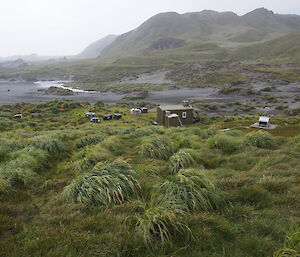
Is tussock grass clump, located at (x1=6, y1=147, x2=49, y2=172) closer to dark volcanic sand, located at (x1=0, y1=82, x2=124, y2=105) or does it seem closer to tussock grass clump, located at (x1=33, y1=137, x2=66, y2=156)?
tussock grass clump, located at (x1=33, y1=137, x2=66, y2=156)

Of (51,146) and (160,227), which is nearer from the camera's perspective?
(160,227)

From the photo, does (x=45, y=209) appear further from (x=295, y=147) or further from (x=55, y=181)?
(x=295, y=147)

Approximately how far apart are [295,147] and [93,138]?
12.8 metres

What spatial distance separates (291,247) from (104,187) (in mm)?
4650

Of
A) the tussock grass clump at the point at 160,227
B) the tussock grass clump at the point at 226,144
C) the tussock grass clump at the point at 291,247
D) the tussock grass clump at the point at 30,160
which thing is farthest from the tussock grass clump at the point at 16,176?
the tussock grass clump at the point at 226,144

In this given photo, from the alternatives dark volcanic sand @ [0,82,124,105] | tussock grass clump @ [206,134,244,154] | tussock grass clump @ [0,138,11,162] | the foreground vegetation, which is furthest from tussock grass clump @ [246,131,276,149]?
dark volcanic sand @ [0,82,124,105]

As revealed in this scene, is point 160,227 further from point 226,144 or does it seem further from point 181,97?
point 181,97

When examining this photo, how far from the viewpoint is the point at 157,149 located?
35.0 feet

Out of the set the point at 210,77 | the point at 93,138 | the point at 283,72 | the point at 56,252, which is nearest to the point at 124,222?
the point at 56,252

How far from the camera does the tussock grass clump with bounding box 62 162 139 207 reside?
18.0 ft

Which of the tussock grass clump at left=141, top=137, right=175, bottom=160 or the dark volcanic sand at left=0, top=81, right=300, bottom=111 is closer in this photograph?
the tussock grass clump at left=141, top=137, right=175, bottom=160

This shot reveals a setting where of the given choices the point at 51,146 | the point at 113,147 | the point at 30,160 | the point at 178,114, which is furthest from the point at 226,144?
the point at 178,114

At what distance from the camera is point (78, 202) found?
18.3 ft

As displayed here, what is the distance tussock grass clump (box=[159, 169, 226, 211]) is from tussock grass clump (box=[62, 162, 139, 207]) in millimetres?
1106
